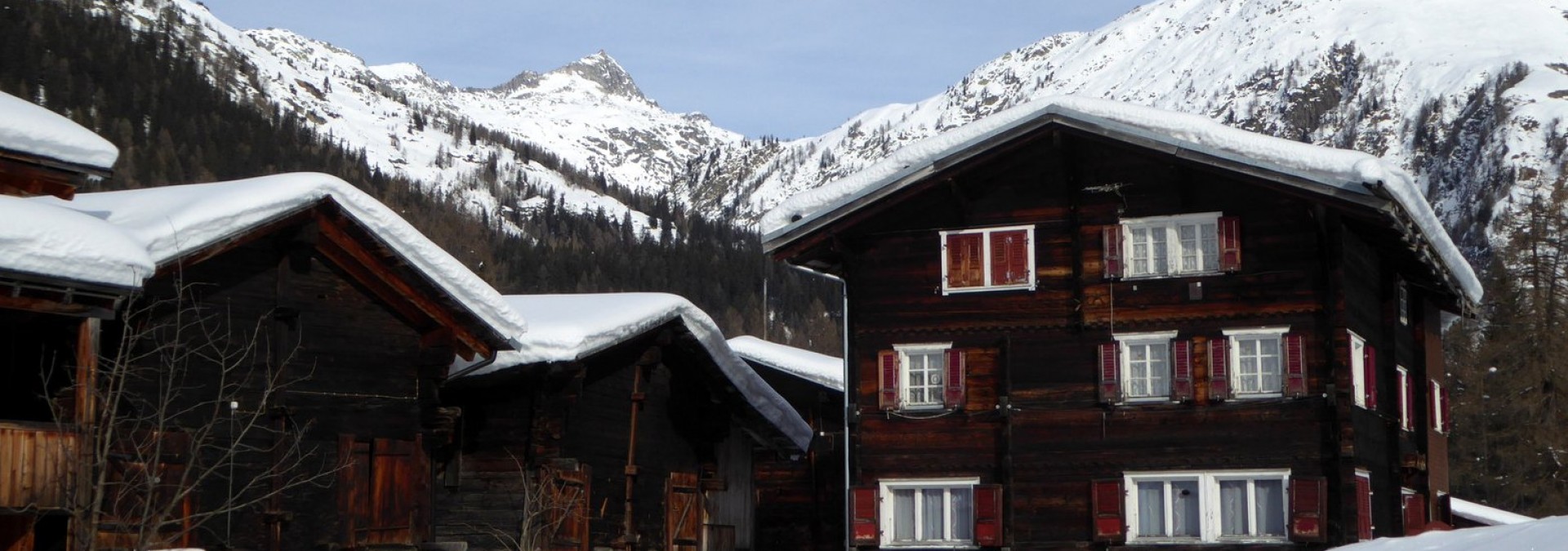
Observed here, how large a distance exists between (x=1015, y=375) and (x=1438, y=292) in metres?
10.5

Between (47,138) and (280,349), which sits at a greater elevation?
(47,138)

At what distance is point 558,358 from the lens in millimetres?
26422

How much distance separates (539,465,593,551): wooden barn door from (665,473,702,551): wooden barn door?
9.15 ft

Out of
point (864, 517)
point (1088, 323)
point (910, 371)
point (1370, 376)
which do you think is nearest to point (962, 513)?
point (864, 517)

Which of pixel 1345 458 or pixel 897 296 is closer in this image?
pixel 1345 458

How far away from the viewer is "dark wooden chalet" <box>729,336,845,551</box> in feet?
132

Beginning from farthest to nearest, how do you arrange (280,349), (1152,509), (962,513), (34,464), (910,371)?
(910,371), (962,513), (1152,509), (280,349), (34,464)

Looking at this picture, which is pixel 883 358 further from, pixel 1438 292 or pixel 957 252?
pixel 1438 292

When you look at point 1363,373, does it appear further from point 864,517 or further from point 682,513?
point 682,513

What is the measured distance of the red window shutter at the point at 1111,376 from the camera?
96.8ft

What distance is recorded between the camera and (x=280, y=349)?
77.3ft

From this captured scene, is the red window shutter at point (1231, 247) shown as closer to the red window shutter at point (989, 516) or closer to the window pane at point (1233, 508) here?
the window pane at point (1233, 508)

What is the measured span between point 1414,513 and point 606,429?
1552cm

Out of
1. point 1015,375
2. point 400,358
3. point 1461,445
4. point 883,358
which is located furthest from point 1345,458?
point 1461,445
